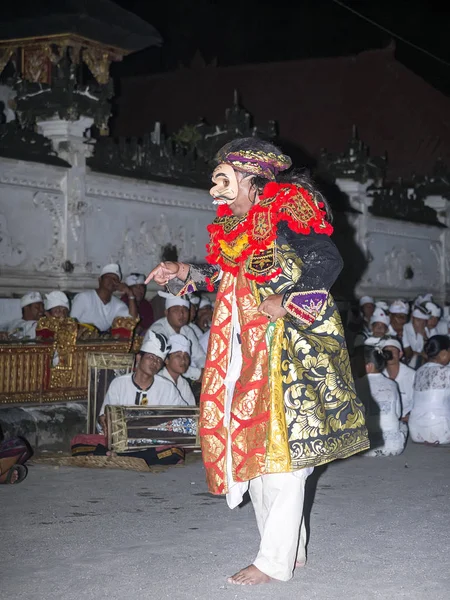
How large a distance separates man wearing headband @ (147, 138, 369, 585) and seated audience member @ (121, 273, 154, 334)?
18.7ft

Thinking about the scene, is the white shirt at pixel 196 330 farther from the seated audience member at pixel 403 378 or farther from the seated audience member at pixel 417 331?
the seated audience member at pixel 417 331

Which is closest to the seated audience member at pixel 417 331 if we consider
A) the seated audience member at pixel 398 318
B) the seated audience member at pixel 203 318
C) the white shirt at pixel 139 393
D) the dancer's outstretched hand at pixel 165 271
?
the seated audience member at pixel 398 318

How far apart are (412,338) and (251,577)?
8.39 metres

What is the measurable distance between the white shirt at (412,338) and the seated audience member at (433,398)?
130 inches

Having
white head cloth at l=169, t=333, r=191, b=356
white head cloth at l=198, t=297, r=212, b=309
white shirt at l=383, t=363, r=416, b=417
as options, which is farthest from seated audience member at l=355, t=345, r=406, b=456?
white head cloth at l=198, t=297, r=212, b=309

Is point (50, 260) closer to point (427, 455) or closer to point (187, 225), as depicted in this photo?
point (187, 225)

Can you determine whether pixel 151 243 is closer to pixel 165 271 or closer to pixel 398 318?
pixel 398 318

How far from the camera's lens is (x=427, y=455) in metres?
7.95

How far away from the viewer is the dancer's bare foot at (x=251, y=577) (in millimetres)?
4059

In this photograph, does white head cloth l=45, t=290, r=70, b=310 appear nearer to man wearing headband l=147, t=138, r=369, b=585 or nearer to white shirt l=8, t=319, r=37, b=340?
white shirt l=8, t=319, r=37, b=340

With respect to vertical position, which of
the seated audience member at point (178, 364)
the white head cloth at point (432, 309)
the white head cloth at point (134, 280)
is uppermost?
the white head cloth at point (134, 280)

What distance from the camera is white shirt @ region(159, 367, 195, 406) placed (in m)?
7.75

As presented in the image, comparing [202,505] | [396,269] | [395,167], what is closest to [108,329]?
[202,505]

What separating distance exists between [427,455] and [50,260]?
4258 mm
